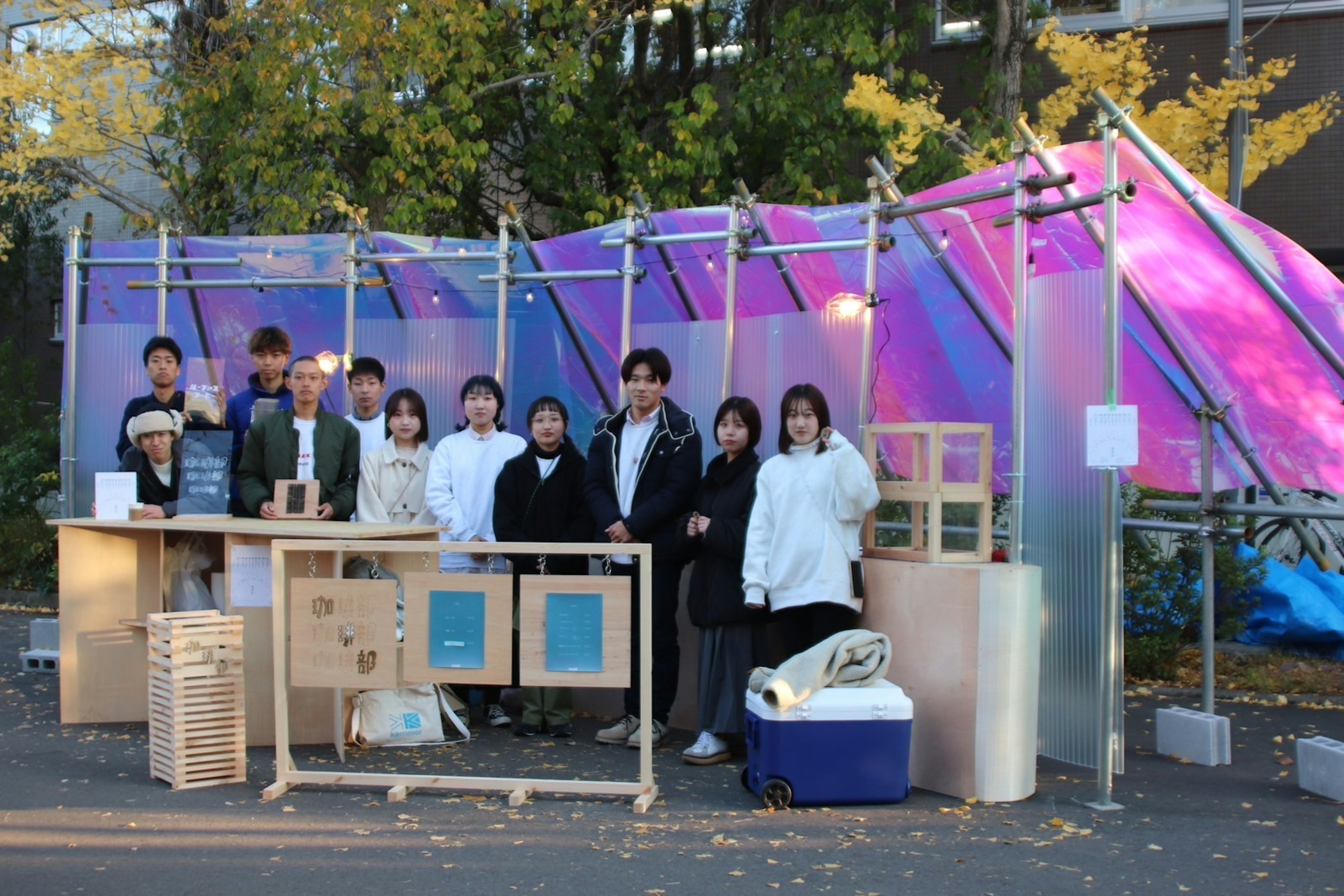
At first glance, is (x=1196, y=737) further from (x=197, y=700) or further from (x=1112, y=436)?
(x=197, y=700)

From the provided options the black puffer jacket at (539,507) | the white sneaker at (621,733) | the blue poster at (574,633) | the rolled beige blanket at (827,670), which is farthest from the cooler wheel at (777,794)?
the black puffer jacket at (539,507)

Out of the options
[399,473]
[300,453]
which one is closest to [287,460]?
[300,453]

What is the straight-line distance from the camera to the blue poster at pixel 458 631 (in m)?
5.54

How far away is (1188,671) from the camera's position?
8859mm

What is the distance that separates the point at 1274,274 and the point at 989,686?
A: 7.66 feet

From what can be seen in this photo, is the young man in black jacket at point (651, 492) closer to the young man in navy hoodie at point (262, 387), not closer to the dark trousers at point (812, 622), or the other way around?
the dark trousers at point (812, 622)

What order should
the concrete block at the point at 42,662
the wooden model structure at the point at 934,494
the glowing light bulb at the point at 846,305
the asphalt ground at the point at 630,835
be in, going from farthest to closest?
the concrete block at the point at 42,662, the glowing light bulb at the point at 846,305, the wooden model structure at the point at 934,494, the asphalt ground at the point at 630,835

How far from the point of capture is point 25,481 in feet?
44.8

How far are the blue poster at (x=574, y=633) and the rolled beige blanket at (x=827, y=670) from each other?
28.1 inches

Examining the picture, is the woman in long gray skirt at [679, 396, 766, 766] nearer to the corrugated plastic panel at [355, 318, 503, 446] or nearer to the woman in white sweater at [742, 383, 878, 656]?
the woman in white sweater at [742, 383, 878, 656]

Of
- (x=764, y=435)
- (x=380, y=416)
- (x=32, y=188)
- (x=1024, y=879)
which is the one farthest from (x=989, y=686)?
(x=32, y=188)

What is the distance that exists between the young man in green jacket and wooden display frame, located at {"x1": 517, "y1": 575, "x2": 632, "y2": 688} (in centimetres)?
199

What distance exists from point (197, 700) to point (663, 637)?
2187 mm

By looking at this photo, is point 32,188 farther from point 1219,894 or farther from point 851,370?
point 1219,894
